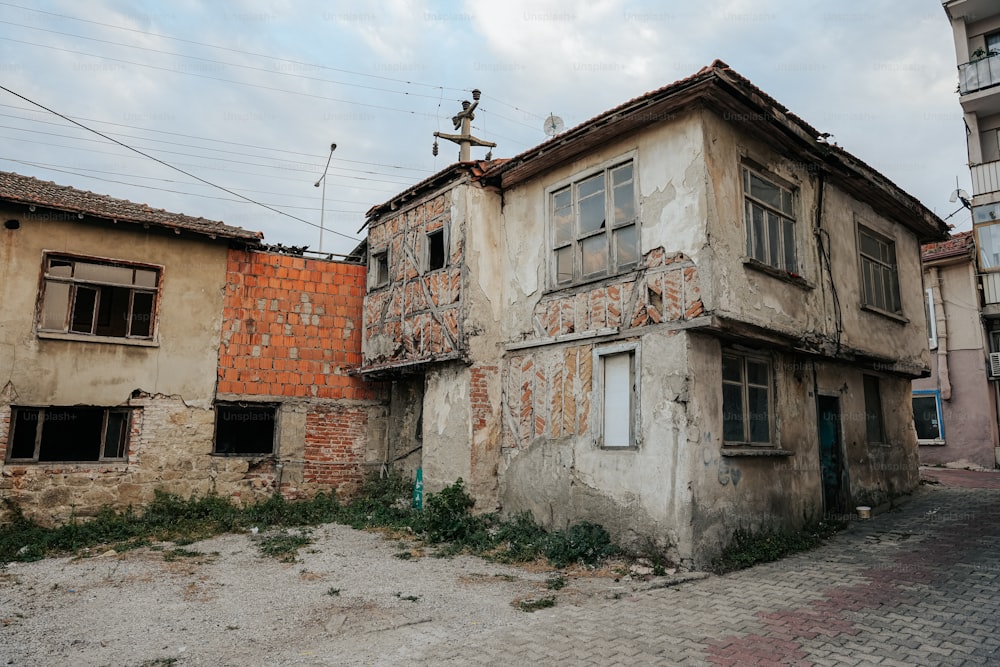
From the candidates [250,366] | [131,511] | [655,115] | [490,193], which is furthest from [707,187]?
[131,511]

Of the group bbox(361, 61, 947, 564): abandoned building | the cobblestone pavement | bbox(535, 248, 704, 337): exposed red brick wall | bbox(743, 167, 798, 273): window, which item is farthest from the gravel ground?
bbox(743, 167, 798, 273): window

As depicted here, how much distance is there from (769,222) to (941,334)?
12587mm

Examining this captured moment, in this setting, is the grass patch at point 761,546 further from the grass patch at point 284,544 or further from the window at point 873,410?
the grass patch at point 284,544

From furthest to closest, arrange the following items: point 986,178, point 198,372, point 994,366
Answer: point 994,366, point 986,178, point 198,372

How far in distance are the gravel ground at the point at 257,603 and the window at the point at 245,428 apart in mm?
2611

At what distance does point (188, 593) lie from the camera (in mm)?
7438

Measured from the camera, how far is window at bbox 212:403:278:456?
12.1 metres

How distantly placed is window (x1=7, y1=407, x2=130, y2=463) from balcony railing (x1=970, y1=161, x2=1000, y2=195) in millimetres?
21425

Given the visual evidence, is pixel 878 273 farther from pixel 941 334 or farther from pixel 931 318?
pixel 931 318

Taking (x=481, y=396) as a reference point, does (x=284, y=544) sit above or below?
below

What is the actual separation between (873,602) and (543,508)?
462cm

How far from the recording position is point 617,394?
9.20 meters

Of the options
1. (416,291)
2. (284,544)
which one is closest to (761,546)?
(284,544)

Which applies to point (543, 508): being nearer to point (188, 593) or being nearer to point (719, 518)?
point (719, 518)
